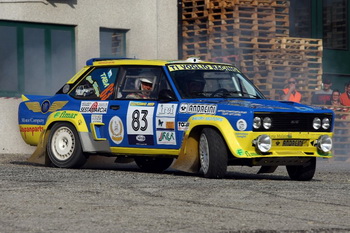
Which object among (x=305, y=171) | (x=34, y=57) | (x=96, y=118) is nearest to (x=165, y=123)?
(x=96, y=118)

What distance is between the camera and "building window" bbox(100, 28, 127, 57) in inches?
859

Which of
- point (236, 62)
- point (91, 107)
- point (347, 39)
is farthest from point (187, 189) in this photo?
point (347, 39)

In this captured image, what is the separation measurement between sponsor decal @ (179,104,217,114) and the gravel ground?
0.86 m

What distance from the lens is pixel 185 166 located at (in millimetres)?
12750

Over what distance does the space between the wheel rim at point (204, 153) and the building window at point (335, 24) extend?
624 inches

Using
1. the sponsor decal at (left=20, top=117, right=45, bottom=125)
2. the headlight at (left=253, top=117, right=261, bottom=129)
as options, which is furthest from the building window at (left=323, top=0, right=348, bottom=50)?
the headlight at (left=253, top=117, right=261, bottom=129)

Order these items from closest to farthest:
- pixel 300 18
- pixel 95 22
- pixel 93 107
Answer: pixel 93 107 → pixel 95 22 → pixel 300 18

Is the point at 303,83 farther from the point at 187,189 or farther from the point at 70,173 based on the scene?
the point at 187,189

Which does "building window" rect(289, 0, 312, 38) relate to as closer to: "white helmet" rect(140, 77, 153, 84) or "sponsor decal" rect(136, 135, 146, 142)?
"white helmet" rect(140, 77, 153, 84)

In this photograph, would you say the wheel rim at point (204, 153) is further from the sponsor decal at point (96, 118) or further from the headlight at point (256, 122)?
the sponsor decal at point (96, 118)

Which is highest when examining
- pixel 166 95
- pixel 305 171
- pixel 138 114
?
pixel 166 95

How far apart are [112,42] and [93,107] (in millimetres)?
8216

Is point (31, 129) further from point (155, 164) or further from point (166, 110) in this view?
point (166, 110)

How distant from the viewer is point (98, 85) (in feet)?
46.5
